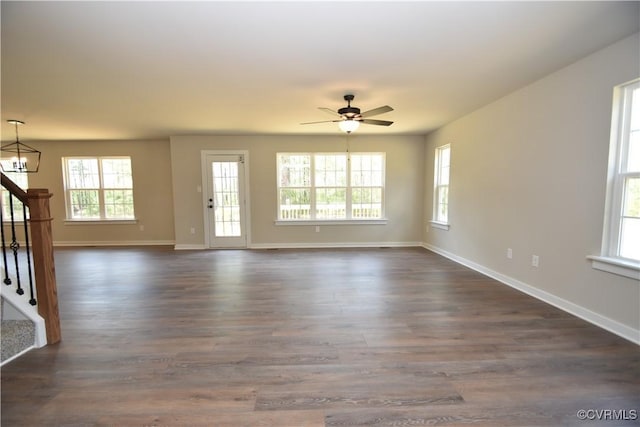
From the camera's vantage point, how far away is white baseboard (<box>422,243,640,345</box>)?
89.5 inches

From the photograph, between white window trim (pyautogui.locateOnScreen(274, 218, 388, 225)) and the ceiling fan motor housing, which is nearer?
the ceiling fan motor housing

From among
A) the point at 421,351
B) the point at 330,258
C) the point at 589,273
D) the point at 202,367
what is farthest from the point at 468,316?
the point at 330,258

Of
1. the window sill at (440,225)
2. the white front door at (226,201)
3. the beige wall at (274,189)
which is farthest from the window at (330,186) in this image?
the window sill at (440,225)

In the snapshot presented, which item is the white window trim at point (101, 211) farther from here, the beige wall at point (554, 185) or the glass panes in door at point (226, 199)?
the beige wall at point (554, 185)

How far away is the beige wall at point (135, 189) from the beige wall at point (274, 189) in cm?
72

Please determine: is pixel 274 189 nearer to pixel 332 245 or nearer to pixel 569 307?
pixel 332 245

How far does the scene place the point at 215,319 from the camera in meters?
2.69

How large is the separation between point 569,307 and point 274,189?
4935 millimetres

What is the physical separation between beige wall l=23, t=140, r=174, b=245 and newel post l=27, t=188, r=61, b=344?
14.6 feet

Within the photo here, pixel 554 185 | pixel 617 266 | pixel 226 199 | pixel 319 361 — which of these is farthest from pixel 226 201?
pixel 617 266

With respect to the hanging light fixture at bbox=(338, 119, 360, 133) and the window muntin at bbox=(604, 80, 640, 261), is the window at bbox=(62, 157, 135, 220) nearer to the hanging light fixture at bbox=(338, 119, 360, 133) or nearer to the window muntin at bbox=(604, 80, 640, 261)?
the hanging light fixture at bbox=(338, 119, 360, 133)

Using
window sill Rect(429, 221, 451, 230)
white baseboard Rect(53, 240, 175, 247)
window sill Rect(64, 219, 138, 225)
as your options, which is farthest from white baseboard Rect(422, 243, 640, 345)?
window sill Rect(64, 219, 138, 225)

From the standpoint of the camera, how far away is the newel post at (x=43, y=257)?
2160mm

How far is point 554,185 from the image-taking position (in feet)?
9.66
